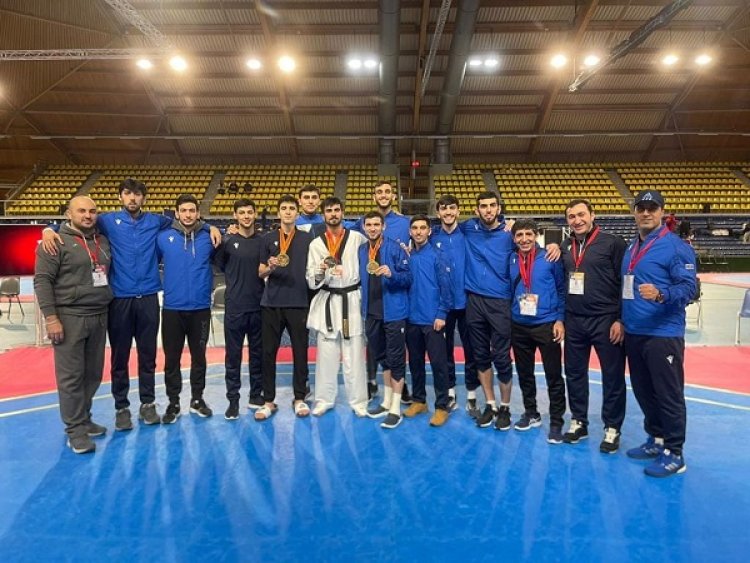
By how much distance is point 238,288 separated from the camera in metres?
4.30

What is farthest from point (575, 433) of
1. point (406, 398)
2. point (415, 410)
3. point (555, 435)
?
point (406, 398)

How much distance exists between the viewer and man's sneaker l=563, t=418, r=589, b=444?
3.69 meters

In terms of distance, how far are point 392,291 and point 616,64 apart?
53.1 feet

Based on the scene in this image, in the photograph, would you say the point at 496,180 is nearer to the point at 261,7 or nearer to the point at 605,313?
the point at 261,7

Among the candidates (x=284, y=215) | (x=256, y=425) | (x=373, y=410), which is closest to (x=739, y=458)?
(x=373, y=410)

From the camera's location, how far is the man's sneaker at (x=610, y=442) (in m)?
3.53

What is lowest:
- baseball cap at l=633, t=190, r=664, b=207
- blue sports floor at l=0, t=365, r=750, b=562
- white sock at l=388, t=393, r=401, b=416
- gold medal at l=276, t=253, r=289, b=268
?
blue sports floor at l=0, t=365, r=750, b=562

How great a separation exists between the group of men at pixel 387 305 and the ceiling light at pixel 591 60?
44.1 feet

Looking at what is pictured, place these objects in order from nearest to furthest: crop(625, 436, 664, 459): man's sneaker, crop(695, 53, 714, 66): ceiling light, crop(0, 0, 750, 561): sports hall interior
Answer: crop(0, 0, 750, 561): sports hall interior
crop(625, 436, 664, 459): man's sneaker
crop(695, 53, 714, 66): ceiling light

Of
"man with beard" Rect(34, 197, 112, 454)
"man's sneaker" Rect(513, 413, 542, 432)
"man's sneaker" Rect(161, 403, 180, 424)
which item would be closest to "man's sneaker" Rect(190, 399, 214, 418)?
"man's sneaker" Rect(161, 403, 180, 424)

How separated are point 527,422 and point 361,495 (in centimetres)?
175

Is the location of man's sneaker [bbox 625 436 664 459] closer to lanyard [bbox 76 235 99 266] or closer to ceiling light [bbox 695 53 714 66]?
lanyard [bbox 76 235 99 266]

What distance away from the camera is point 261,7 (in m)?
13.0

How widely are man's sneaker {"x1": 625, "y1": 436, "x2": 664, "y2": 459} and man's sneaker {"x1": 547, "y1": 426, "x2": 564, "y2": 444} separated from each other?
479 mm
